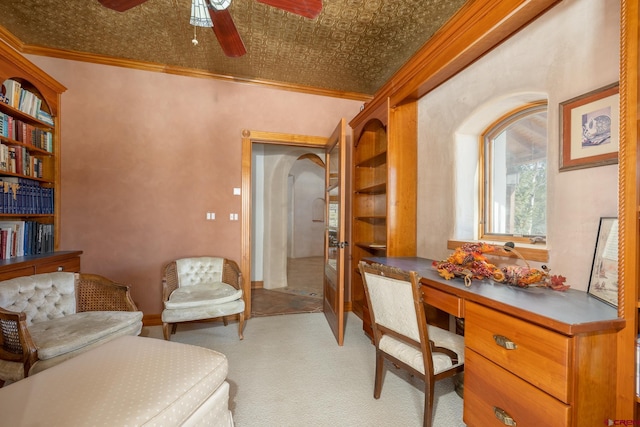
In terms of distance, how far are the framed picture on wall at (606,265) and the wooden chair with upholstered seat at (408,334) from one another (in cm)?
72

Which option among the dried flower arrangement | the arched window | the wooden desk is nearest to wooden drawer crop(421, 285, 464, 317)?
the wooden desk

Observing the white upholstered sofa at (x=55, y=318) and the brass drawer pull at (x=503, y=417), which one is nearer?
the brass drawer pull at (x=503, y=417)

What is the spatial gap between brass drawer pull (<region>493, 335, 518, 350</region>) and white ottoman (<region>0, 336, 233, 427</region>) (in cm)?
122

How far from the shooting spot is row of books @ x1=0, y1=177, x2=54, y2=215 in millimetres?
2216

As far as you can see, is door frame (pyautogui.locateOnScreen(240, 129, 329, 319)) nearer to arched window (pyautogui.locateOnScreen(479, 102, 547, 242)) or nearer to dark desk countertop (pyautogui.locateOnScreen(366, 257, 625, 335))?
dark desk countertop (pyautogui.locateOnScreen(366, 257, 625, 335))

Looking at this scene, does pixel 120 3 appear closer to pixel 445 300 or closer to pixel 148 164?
pixel 148 164

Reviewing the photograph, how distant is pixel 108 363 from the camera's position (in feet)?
3.84

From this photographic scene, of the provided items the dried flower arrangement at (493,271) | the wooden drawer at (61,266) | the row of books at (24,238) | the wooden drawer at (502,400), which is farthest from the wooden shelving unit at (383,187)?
the row of books at (24,238)

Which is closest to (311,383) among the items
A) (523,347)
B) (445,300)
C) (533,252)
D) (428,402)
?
(428,402)

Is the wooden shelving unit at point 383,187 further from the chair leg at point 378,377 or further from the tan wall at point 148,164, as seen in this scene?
the tan wall at point 148,164

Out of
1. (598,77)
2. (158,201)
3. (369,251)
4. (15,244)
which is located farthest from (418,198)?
(15,244)

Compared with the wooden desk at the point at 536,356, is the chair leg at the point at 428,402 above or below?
below

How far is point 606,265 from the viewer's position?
121 centimetres

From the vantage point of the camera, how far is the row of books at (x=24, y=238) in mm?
2229
